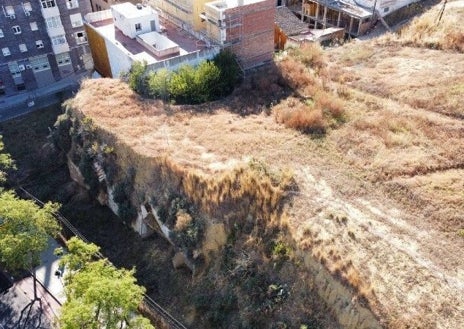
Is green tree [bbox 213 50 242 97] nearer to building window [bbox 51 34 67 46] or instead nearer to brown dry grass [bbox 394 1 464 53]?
brown dry grass [bbox 394 1 464 53]

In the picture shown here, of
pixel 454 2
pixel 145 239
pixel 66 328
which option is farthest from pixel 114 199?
pixel 454 2

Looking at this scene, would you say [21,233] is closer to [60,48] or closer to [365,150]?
[365,150]

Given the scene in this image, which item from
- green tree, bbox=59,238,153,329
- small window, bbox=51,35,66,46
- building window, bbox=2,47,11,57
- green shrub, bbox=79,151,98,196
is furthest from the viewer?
small window, bbox=51,35,66,46

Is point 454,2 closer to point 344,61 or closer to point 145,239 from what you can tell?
point 344,61

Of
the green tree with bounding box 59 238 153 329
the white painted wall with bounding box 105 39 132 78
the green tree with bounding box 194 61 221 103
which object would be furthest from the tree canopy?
the white painted wall with bounding box 105 39 132 78

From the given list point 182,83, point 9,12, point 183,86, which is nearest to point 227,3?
point 182,83

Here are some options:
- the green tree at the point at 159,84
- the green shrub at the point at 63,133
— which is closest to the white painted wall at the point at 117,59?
the green tree at the point at 159,84
